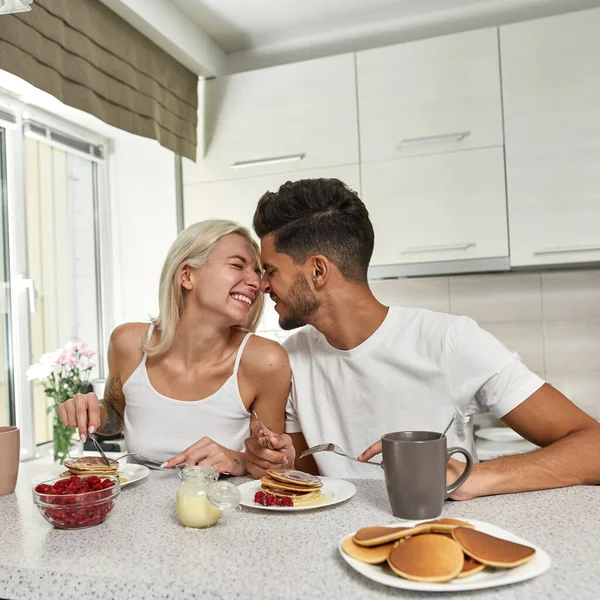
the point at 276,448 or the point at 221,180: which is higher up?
the point at 221,180

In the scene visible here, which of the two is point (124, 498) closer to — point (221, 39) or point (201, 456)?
point (201, 456)

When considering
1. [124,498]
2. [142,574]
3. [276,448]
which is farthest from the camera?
[276,448]

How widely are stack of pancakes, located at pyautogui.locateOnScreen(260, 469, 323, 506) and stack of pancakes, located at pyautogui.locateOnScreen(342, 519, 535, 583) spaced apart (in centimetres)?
24

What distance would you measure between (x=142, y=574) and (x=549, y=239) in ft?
7.54

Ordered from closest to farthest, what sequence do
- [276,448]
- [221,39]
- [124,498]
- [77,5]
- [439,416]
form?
[124,498]
[276,448]
[439,416]
[77,5]
[221,39]

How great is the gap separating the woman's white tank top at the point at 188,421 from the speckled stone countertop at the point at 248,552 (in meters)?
0.54

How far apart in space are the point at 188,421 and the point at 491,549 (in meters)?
1.04

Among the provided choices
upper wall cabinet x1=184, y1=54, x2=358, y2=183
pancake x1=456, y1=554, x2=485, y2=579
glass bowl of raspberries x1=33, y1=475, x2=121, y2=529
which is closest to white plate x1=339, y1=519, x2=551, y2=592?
pancake x1=456, y1=554, x2=485, y2=579

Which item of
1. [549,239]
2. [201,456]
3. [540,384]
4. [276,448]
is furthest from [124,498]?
[549,239]

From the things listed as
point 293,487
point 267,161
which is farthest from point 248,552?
point 267,161

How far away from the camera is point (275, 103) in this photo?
9.90ft

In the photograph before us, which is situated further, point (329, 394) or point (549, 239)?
point (549, 239)

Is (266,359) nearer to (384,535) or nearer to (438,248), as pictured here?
(384,535)

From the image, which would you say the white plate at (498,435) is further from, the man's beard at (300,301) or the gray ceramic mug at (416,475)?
the gray ceramic mug at (416,475)
